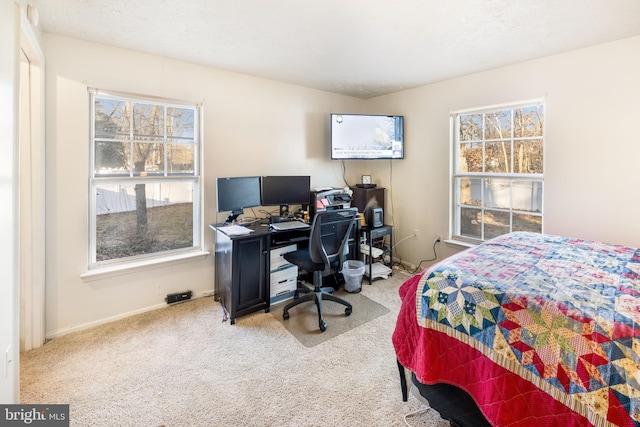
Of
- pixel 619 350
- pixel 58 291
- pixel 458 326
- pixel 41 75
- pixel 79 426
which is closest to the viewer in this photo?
pixel 619 350

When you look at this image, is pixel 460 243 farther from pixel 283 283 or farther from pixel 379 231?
pixel 283 283

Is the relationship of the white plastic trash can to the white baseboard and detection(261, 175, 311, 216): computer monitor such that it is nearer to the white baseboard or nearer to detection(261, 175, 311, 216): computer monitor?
detection(261, 175, 311, 216): computer monitor

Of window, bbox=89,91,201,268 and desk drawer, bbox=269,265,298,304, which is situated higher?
window, bbox=89,91,201,268

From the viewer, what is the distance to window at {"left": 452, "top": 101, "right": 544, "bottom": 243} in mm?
2965

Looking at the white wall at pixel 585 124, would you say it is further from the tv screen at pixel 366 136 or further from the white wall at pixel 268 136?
the tv screen at pixel 366 136

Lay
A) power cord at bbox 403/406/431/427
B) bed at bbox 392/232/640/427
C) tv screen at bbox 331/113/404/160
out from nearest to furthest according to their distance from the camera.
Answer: bed at bbox 392/232/640/427 → power cord at bbox 403/406/431/427 → tv screen at bbox 331/113/404/160

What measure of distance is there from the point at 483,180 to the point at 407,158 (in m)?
A: 0.97

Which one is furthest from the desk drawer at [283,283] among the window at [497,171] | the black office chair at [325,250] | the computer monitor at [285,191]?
the window at [497,171]

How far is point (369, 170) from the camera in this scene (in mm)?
4457

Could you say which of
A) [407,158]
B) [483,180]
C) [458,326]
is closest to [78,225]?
[458,326]

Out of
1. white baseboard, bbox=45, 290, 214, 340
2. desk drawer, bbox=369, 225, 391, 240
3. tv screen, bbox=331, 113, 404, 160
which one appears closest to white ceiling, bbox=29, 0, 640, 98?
tv screen, bbox=331, 113, 404, 160

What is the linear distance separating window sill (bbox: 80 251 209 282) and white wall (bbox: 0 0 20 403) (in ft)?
3.30

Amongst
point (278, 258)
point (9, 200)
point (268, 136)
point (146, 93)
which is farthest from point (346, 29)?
point (9, 200)

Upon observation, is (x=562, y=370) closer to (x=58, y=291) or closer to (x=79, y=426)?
(x=79, y=426)
